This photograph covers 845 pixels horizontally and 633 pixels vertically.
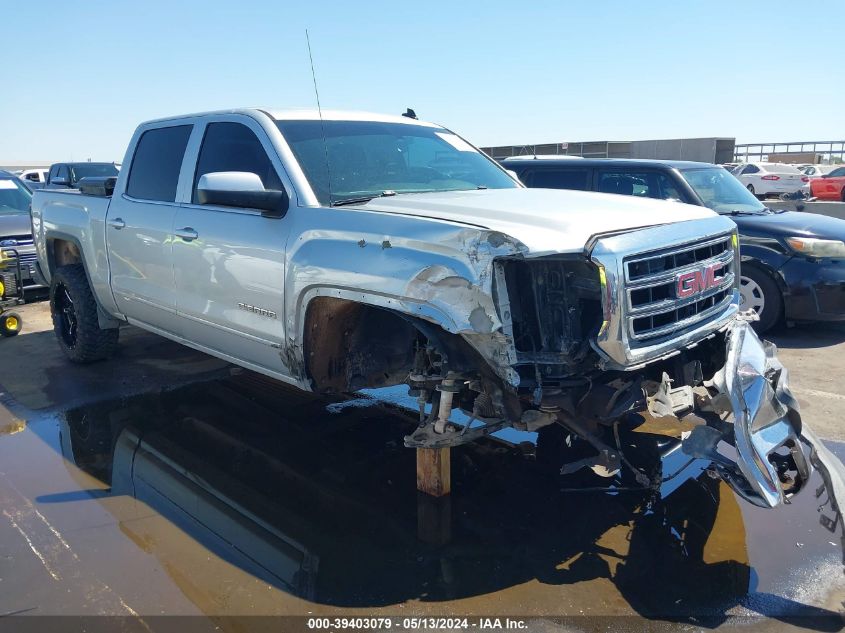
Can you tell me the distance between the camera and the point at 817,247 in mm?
7023

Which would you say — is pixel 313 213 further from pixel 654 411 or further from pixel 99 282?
pixel 99 282

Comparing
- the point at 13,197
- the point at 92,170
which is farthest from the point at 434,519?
the point at 92,170

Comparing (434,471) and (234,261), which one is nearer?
(434,471)

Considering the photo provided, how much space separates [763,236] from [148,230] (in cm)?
590

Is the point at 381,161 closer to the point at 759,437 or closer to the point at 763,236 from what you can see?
the point at 759,437

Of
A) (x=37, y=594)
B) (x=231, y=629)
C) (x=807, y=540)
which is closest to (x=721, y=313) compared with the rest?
(x=807, y=540)

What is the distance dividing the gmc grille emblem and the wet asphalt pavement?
1.20 metres

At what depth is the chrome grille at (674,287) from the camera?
3.06 metres

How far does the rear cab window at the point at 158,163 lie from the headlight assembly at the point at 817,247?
584 centimetres

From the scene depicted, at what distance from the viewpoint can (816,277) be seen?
6.93m

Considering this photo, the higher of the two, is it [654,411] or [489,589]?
[654,411]

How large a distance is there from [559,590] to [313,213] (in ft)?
7.23

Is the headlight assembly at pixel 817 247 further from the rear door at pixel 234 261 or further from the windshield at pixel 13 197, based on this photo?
the windshield at pixel 13 197

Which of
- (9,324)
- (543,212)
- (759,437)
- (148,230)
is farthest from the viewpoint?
(9,324)
